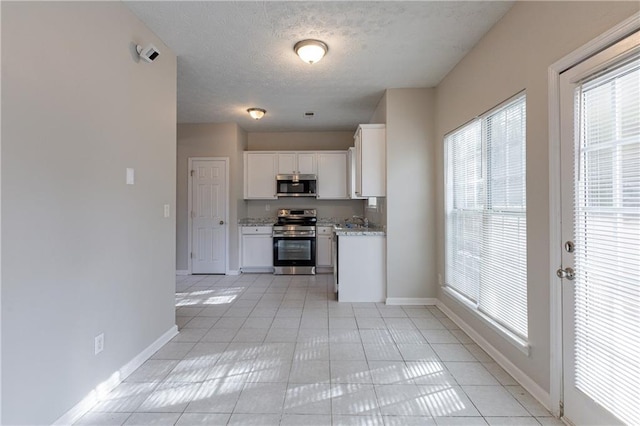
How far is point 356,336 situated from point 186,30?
3.05 metres

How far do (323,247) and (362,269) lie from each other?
5.87ft

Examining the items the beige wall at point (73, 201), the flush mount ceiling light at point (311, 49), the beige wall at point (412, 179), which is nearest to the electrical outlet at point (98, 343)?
the beige wall at point (73, 201)

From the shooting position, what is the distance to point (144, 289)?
2.33m

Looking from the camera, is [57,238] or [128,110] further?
[128,110]

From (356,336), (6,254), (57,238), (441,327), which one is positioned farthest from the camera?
(441,327)

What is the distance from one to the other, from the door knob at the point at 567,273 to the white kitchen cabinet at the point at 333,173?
4.09 metres

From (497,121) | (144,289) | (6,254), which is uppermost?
(497,121)

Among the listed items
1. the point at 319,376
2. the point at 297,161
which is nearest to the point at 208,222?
the point at 297,161

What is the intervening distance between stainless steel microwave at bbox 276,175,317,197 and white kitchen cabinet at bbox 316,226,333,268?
2.32 ft

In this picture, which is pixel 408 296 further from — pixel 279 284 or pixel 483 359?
pixel 279 284

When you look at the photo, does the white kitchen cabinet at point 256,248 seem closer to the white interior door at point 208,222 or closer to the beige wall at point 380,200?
the white interior door at point 208,222

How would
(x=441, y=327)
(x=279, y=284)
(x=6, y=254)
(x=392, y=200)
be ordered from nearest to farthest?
(x=6, y=254)
(x=441, y=327)
(x=392, y=200)
(x=279, y=284)

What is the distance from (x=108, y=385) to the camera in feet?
6.26

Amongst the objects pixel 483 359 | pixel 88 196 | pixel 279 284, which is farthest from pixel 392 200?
pixel 88 196
